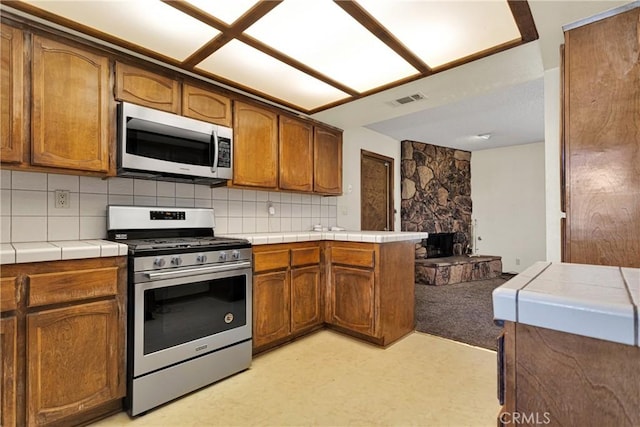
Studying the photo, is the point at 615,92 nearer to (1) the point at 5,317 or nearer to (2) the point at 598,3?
(2) the point at 598,3

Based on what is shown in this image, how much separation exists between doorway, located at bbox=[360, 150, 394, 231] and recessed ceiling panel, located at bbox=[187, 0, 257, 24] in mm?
2895

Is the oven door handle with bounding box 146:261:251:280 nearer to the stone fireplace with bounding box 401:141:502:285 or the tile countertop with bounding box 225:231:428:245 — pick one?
the tile countertop with bounding box 225:231:428:245

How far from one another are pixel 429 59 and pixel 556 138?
40.2 inches

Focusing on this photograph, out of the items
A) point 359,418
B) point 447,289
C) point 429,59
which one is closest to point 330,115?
point 429,59

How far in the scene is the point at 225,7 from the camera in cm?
159

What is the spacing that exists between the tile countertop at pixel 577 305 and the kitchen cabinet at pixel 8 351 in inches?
75.4

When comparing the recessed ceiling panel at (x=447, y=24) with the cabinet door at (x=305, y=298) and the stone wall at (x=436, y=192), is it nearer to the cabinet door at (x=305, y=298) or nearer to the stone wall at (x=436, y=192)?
the cabinet door at (x=305, y=298)

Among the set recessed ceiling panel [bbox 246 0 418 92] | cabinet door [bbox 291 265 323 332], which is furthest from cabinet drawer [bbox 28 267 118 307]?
recessed ceiling panel [bbox 246 0 418 92]

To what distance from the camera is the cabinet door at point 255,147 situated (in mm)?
2604

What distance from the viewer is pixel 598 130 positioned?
1553mm

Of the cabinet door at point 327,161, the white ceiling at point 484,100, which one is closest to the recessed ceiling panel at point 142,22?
the white ceiling at point 484,100

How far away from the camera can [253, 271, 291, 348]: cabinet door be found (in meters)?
2.40

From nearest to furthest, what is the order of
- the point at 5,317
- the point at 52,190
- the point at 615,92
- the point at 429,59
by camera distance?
the point at 5,317 < the point at 615,92 < the point at 52,190 < the point at 429,59

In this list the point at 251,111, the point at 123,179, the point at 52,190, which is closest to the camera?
the point at 52,190
